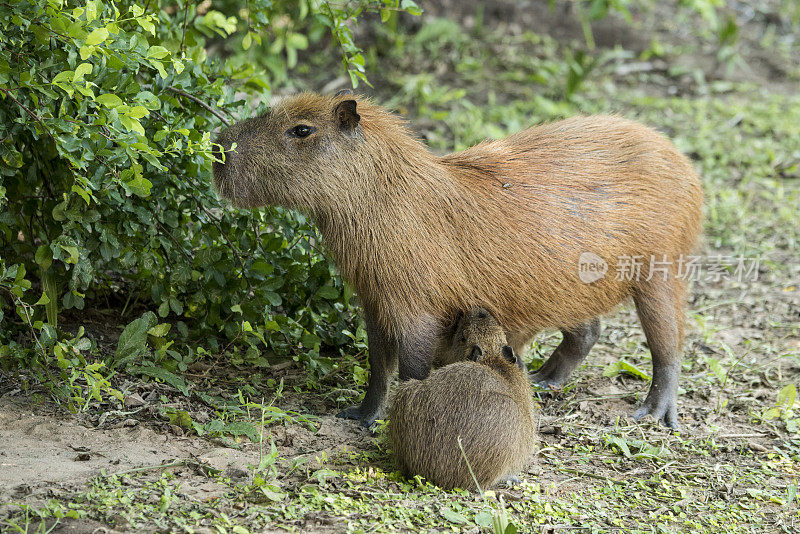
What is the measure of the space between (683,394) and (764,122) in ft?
15.1

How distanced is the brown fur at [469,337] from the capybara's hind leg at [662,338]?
1068mm

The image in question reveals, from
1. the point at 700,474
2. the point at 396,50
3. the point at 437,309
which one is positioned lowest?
the point at 700,474

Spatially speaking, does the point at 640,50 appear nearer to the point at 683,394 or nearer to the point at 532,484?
the point at 683,394

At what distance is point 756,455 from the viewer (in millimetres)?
4441

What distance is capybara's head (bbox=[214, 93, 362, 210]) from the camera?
416cm

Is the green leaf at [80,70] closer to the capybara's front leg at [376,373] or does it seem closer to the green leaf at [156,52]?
the green leaf at [156,52]

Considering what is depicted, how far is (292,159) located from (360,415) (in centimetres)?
134

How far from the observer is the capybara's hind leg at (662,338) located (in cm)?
486

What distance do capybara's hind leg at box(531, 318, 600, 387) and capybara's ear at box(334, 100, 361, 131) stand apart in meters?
1.89

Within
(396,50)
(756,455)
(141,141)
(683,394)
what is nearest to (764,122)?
(396,50)

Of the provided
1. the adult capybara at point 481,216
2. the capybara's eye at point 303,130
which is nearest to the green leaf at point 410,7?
the adult capybara at point 481,216

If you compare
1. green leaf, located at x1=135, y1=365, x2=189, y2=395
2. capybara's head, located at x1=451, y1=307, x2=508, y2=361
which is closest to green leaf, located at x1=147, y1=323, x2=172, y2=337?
green leaf, located at x1=135, y1=365, x2=189, y2=395

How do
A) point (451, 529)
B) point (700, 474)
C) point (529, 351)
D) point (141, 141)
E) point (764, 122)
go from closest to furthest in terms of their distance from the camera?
1. point (451, 529)
2. point (141, 141)
3. point (700, 474)
4. point (529, 351)
5. point (764, 122)

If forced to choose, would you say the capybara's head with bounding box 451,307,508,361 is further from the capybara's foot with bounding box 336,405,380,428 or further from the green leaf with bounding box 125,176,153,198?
the green leaf with bounding box 125,176,153,198
